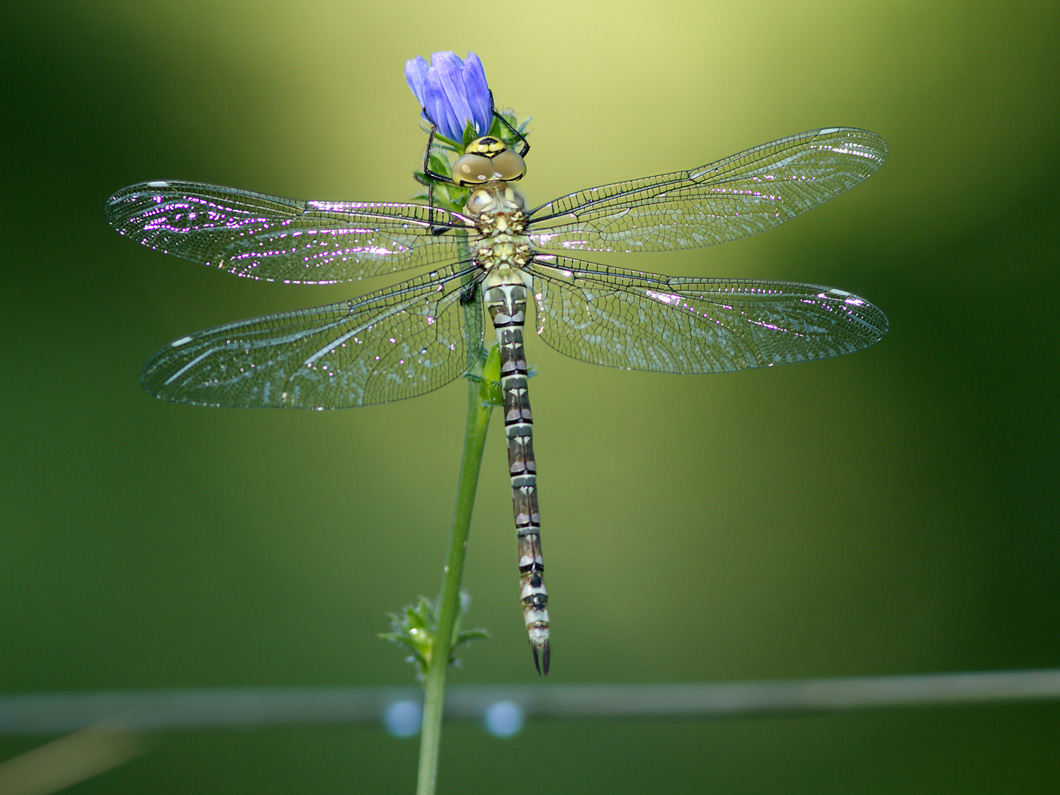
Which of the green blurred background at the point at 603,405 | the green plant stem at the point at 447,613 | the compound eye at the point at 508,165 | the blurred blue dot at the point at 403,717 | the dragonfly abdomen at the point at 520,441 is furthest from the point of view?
the green blurred background at the point at 603,405

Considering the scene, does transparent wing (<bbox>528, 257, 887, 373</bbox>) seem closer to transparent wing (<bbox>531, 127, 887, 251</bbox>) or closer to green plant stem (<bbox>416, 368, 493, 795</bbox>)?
transparent wing (<bbox>531, 127, 887, 251</bbox>)

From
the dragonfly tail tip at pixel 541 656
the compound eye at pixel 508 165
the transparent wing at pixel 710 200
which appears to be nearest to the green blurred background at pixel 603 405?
the transparent wing at pixel 710 200

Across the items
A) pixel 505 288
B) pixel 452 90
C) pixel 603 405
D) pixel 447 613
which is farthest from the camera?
pixel 603 405

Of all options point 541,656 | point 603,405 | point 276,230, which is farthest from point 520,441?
point 603,405

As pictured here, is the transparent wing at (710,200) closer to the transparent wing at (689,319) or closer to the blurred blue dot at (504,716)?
the transparent wing at (689,319)

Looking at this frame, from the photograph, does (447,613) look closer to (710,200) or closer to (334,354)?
(334,354)
